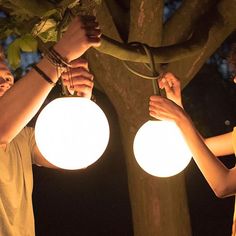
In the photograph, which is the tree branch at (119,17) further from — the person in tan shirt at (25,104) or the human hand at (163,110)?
the human hand at (163,110)

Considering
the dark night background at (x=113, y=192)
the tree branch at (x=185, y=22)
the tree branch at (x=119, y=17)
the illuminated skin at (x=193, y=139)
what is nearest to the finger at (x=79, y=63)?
the illuminated skin at (x=193, y=139)

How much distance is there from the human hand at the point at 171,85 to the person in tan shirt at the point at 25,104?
58 centimetres

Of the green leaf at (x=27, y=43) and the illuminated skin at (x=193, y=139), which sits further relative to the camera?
the green leaf at (x=27, y=43)

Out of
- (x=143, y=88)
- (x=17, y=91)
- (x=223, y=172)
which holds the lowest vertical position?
(x=223, y=172)

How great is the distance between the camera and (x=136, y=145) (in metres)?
2.06

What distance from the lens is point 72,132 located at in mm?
1643

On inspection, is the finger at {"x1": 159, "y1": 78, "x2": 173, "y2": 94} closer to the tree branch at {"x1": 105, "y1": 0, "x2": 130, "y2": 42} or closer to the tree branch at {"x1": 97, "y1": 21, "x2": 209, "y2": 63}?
the tree branch at {"x1": 97, "y1": 21, "x2": 209, "y2": 63}

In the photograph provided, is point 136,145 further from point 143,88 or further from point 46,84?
point 143,88

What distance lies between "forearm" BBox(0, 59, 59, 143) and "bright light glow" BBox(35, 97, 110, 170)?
82 millimetres

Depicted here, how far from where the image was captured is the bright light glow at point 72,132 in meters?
1.64

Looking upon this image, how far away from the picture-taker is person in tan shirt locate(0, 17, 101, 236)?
65.1 inches

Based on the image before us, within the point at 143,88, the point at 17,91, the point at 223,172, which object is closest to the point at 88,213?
the point at 143,88

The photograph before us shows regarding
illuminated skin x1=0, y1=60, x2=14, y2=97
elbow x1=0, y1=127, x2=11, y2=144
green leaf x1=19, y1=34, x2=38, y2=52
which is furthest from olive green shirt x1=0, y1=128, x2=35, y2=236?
green leaf x1=19, y1=34, x2=38, y2=52

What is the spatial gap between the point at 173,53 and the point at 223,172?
64 centimetres
